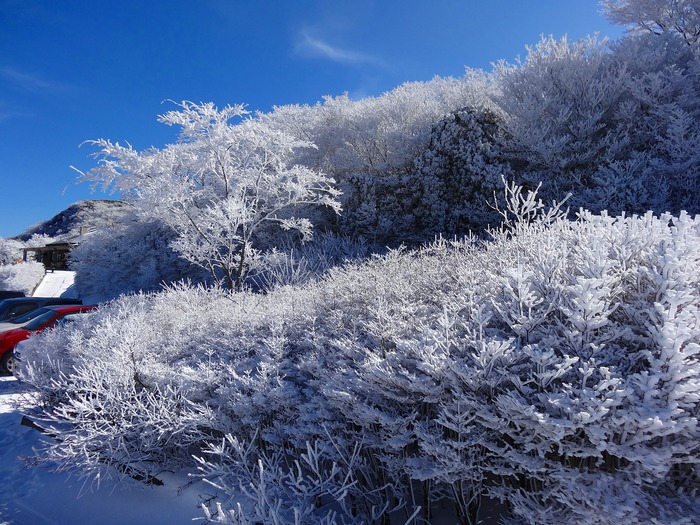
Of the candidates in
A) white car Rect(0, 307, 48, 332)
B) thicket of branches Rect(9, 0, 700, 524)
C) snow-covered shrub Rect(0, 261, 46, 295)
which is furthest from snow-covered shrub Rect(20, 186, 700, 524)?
snow-covered shrub Rect(0, 261, 46, 295)

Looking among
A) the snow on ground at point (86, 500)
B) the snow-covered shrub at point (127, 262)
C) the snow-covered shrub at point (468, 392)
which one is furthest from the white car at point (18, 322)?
the snow-covered shrub at point (127, 262)

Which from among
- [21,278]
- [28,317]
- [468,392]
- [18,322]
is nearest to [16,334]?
[18,322]

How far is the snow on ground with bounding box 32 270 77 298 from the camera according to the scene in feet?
78.7

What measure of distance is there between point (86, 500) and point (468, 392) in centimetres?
406

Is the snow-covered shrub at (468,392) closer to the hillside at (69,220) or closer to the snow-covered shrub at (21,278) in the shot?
the snow-covered shrub at (21,278)

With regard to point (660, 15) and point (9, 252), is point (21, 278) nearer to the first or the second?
point (9, 252)

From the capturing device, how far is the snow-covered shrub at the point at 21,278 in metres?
25.2

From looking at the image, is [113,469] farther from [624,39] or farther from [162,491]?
[624,39]

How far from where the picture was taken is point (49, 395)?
5.64 metres

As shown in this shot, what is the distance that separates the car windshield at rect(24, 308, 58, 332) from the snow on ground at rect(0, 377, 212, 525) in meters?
5.13

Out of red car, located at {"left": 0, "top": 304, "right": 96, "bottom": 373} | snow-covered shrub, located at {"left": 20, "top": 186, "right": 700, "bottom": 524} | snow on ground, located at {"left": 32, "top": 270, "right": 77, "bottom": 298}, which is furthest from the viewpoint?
snow on ground, located at {"left": 32, "top": 270, "right": 77, "bottom": 298}

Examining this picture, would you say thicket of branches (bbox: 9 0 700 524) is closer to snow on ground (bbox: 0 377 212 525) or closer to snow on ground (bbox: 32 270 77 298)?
snow on ground (bbox: 0 377 212 525)

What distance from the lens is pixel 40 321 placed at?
358 inches

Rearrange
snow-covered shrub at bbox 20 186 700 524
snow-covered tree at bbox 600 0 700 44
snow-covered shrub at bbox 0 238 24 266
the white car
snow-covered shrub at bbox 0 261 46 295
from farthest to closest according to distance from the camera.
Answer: snow-covered shrub at bbox 0 238 24 266 → snow-covered shrub at bbox 0 261 46 295 → snow-covered tree at bbox 600 0 700 44 → the white car → snow-covered shrub at bbox 20 186 700 524
